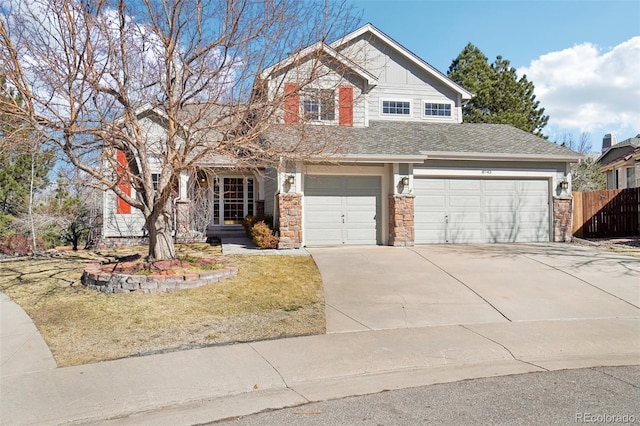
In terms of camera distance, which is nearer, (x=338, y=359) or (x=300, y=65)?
(x=338, y=359)

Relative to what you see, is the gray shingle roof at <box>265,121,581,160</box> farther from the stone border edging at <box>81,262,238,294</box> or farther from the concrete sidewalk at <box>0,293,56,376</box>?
the concrete sidewalk at <box>0,293,56,376</box>

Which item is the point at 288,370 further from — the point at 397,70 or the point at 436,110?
the point at 436,110

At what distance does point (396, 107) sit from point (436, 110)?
6.17ft

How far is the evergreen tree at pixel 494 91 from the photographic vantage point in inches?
1292

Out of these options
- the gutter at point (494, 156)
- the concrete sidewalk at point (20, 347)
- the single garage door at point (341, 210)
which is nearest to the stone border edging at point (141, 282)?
the concrete sidewalk at point (20, 347)

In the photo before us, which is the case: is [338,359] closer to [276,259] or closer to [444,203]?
[276,259]

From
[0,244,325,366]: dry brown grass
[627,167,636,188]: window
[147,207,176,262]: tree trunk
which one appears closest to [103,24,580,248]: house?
[147,207,176,262]: tree trunk

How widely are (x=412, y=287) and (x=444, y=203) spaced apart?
627cm

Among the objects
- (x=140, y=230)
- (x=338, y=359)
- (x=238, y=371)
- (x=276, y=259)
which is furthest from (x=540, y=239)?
(x=140, y=230)

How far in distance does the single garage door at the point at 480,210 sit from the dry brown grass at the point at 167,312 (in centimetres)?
556

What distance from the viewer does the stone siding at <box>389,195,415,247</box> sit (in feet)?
46.1

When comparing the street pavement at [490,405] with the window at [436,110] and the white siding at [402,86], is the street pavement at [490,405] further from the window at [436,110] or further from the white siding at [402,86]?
the window at [436,110]

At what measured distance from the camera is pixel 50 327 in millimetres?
7082

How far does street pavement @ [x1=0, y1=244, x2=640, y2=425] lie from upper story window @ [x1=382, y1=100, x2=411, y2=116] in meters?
10.2
